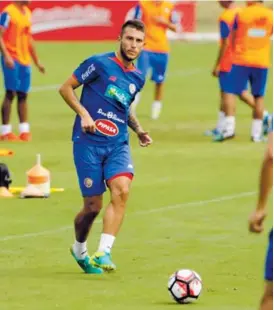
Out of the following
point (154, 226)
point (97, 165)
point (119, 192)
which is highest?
point (97, 165)

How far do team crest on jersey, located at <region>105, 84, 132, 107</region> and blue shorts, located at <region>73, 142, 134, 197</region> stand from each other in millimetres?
405

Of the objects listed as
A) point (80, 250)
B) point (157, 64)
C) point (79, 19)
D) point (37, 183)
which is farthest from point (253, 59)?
point (79, 19)

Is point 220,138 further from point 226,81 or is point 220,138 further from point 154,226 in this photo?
point 154,226

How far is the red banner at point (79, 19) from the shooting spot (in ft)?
131

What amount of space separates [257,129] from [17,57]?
13.5ft

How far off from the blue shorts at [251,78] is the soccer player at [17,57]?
3.36m

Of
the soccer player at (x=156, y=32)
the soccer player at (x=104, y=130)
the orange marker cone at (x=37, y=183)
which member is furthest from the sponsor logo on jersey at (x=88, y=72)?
the soccer player at (x=156, y=32)

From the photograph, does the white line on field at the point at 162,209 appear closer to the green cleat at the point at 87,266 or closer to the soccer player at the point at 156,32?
the green cleat at the point at 87,266

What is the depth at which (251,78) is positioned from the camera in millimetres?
23062

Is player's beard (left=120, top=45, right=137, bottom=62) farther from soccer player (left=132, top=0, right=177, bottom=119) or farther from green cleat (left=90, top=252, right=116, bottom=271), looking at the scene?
soccer player (left=132, top=0, right=177, bottom=119)

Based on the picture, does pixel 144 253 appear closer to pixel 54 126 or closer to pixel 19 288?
pixel 19 288

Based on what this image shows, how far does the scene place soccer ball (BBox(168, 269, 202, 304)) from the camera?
37.0 ft

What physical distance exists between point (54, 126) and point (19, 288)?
13.5m

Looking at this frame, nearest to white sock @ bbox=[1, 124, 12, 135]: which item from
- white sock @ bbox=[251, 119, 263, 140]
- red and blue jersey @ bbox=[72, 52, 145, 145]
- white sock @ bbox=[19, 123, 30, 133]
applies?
white sock @ bbox=[19, 123, 30, 133]
